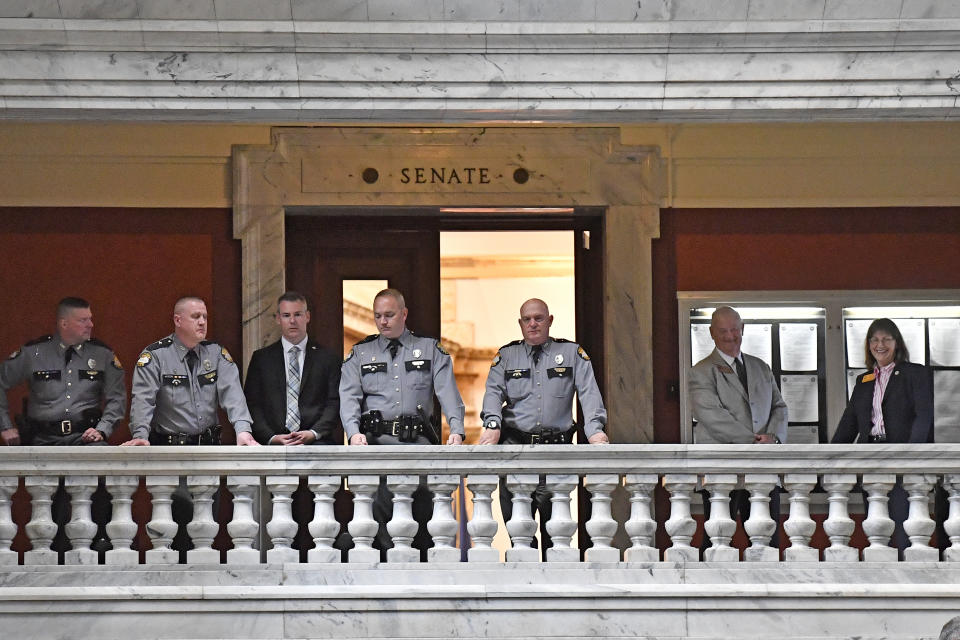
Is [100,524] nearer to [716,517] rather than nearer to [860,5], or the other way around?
[716,517]

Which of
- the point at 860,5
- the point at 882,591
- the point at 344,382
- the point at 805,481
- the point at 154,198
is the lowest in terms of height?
the point at 882,591

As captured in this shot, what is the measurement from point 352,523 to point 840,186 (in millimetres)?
4993

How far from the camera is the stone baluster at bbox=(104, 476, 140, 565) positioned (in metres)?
8.12

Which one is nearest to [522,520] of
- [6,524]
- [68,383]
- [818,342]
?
[6,524]

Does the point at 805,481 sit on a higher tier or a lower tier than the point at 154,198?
lower

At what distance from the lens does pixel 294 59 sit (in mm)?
8742

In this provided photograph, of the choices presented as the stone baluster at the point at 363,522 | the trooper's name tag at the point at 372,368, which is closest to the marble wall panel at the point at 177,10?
the trooper's name tag at the point at 372,368

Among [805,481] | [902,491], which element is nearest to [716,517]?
[805,481]

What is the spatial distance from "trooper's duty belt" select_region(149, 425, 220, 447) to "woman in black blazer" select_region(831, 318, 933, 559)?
364 cm

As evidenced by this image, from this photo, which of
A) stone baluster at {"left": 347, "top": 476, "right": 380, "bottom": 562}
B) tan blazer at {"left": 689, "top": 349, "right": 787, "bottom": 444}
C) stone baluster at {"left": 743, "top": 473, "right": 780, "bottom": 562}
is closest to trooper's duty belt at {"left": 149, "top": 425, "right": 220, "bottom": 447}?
stone baluster at {"left": 347, "top": 476, "right": 380, "bottom": 562}

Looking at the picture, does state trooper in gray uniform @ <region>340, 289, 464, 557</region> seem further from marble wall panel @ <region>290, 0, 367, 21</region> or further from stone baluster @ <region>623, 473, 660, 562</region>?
marble wall panel @ <region>290, 0, 367, 21</region>

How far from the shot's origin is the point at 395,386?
8922 mm

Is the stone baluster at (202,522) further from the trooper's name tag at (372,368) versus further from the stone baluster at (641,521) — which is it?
the stone baluster at (641,521)

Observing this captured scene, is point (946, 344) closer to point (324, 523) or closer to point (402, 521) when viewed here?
point (402, 521)
